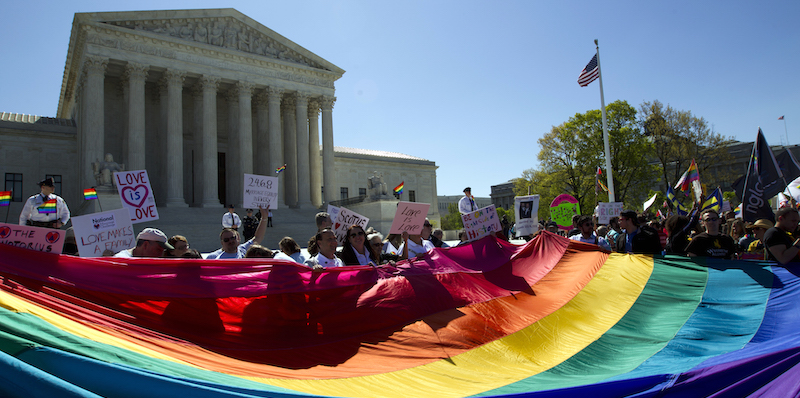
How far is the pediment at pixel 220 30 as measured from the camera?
3192cm

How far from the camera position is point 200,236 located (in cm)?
2606

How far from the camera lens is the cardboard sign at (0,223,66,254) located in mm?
4449

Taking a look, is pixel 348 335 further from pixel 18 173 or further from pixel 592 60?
pixel 18 173

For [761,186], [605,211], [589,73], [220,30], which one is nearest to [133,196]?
[761,186]

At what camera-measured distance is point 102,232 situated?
7.52m

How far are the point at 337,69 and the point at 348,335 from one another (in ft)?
123

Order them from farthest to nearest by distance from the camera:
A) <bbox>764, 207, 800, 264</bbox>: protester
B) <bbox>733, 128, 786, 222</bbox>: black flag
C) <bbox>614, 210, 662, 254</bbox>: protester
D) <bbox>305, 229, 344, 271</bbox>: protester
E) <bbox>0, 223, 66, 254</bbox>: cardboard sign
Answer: <bbox>733, 128, 786, 222</bbox>: black flag, <bbox>614, 210, 662, 254</bbox>: protester, <bbox>305, 229, 344, 271</bbox>: protester, <bbox>764, 207, 800, 264</bbox>: protester, <bbox>0, 223, 66, 254</bbox>: cardboard sign

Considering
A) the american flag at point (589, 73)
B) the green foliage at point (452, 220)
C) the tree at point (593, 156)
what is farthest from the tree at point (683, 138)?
the green foliage at point (452, 220)

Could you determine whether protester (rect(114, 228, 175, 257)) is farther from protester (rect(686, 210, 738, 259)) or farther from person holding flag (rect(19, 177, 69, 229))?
protester (rect(686, 210, 738, 259))

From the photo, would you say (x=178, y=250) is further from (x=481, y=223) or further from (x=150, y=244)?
(x=481, y=223)

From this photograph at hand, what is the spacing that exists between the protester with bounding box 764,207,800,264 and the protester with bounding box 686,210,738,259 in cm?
55

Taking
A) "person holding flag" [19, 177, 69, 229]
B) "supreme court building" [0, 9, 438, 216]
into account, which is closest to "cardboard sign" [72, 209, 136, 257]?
"person holding flag" [19, 177, 69, 229]

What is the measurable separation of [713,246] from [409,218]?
180 inches

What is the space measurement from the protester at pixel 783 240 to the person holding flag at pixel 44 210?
11.9 meters
